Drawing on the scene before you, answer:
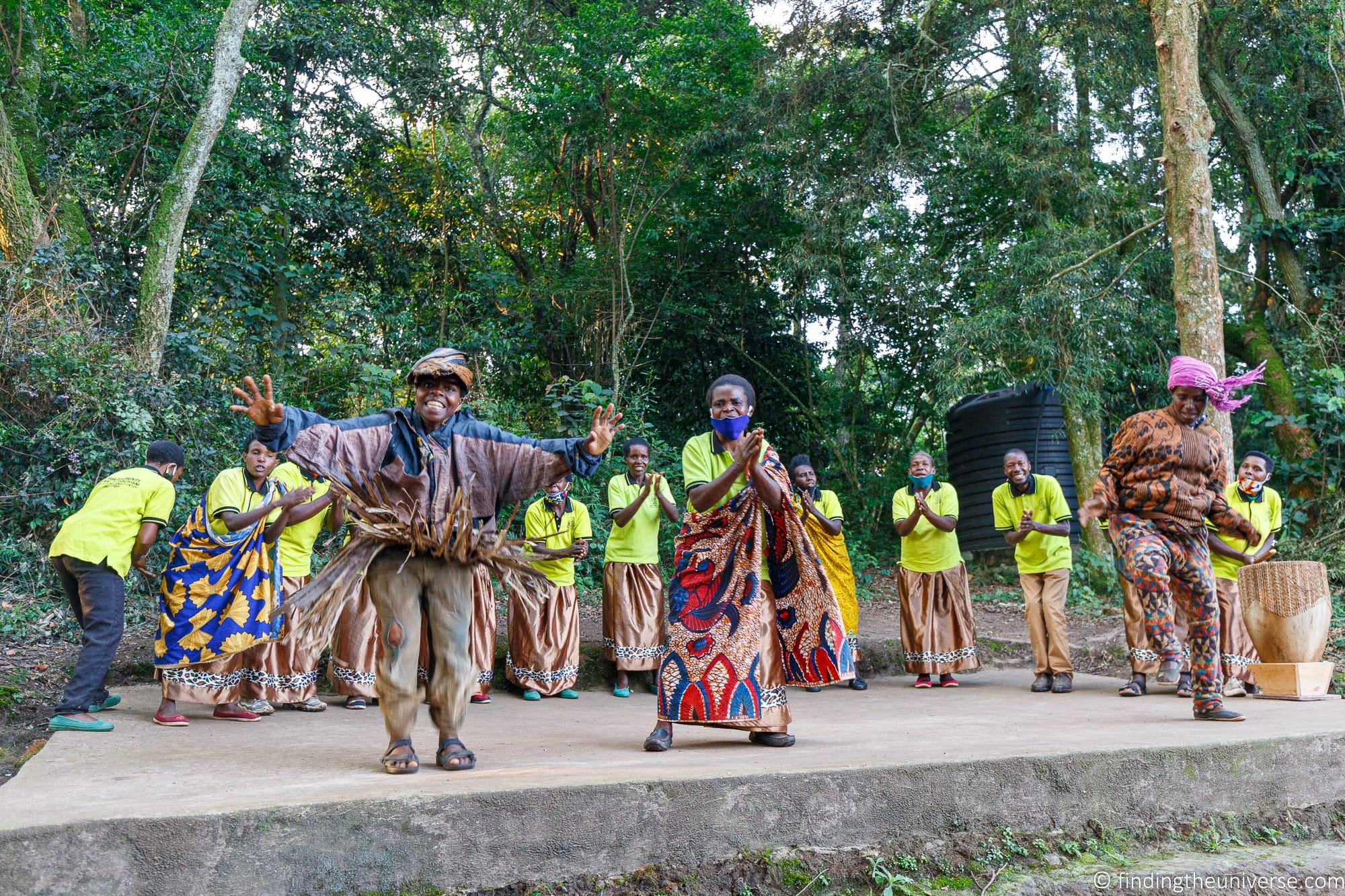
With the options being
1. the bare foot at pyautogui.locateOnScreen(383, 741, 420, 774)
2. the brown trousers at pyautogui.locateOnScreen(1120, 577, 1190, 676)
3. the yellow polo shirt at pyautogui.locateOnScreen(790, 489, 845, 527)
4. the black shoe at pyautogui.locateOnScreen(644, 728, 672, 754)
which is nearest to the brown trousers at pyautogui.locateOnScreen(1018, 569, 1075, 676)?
the brown trousers at pyautogui.locateOnScreen(1120, 577, 1190, 676)

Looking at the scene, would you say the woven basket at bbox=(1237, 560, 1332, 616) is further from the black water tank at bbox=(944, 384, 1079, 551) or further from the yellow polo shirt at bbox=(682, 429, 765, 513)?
the black water tank at bbox=(944, 384, 1079, 551)

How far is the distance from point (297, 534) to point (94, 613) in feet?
4.81

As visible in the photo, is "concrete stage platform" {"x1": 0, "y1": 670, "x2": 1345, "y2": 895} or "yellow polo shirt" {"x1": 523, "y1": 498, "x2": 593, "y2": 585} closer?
"concrete stage platform" {"x1": 0, "y1": 670, "x2": 1345, "y2": 895}

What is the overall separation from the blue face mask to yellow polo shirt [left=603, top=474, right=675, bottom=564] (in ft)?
12.2

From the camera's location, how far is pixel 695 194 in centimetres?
1523

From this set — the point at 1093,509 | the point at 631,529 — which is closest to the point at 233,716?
the point at 631,529

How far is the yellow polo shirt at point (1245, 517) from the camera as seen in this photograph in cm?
740

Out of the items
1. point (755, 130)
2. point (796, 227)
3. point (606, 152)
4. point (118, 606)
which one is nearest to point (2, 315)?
point (118, 606)

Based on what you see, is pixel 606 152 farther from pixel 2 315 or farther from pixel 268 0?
pixel 2 315

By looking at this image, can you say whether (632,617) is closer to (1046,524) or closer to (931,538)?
(931,538)

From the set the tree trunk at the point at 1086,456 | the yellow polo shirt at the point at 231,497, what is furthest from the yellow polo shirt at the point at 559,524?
the tree trunk at the point at 1086,456

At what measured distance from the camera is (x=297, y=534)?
22.8ft

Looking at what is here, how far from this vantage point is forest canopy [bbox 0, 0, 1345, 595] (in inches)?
421

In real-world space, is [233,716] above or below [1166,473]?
below
